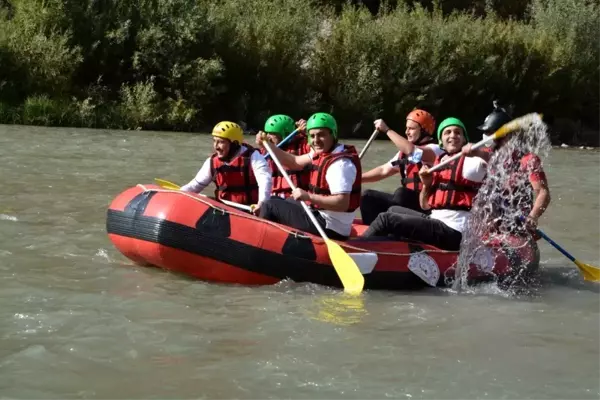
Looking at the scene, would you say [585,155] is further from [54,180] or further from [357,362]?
[357,362]

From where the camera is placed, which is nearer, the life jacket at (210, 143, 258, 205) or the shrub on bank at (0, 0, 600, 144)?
the life jacket at (210, 143, 258, 205)

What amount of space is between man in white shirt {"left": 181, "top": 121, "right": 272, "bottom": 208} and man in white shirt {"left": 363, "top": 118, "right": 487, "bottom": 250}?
903 millimetres

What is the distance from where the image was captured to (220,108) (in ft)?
65.4

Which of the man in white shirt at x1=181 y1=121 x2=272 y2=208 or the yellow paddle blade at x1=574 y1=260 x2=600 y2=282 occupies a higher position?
the man in white shirt at x1=181 y1=121 x2=272 y2=208

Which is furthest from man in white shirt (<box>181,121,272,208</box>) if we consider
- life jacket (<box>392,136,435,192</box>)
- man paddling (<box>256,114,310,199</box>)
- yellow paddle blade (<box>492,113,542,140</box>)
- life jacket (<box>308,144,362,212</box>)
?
yellow paddle blade (<box>492,113,542,140</box>)

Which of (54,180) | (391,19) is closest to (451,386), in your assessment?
(54,180)

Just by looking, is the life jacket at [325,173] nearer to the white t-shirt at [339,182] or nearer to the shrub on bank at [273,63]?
the white t-shirt at [339,182]

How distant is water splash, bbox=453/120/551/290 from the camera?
5441 mm

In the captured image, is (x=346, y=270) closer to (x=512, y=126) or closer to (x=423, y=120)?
(x=512, y=126)

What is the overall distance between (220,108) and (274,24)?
8.09ft

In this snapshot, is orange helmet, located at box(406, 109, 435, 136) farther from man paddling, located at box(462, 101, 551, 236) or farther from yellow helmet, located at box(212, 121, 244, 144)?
yellow helmet, located at box(212, 121, 244, 144)

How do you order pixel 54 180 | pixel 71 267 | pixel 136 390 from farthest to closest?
pixel 54 180
pixel 71 267
pixel 136 390

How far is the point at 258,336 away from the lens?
438cm

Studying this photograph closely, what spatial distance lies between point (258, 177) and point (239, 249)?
0.77 m
